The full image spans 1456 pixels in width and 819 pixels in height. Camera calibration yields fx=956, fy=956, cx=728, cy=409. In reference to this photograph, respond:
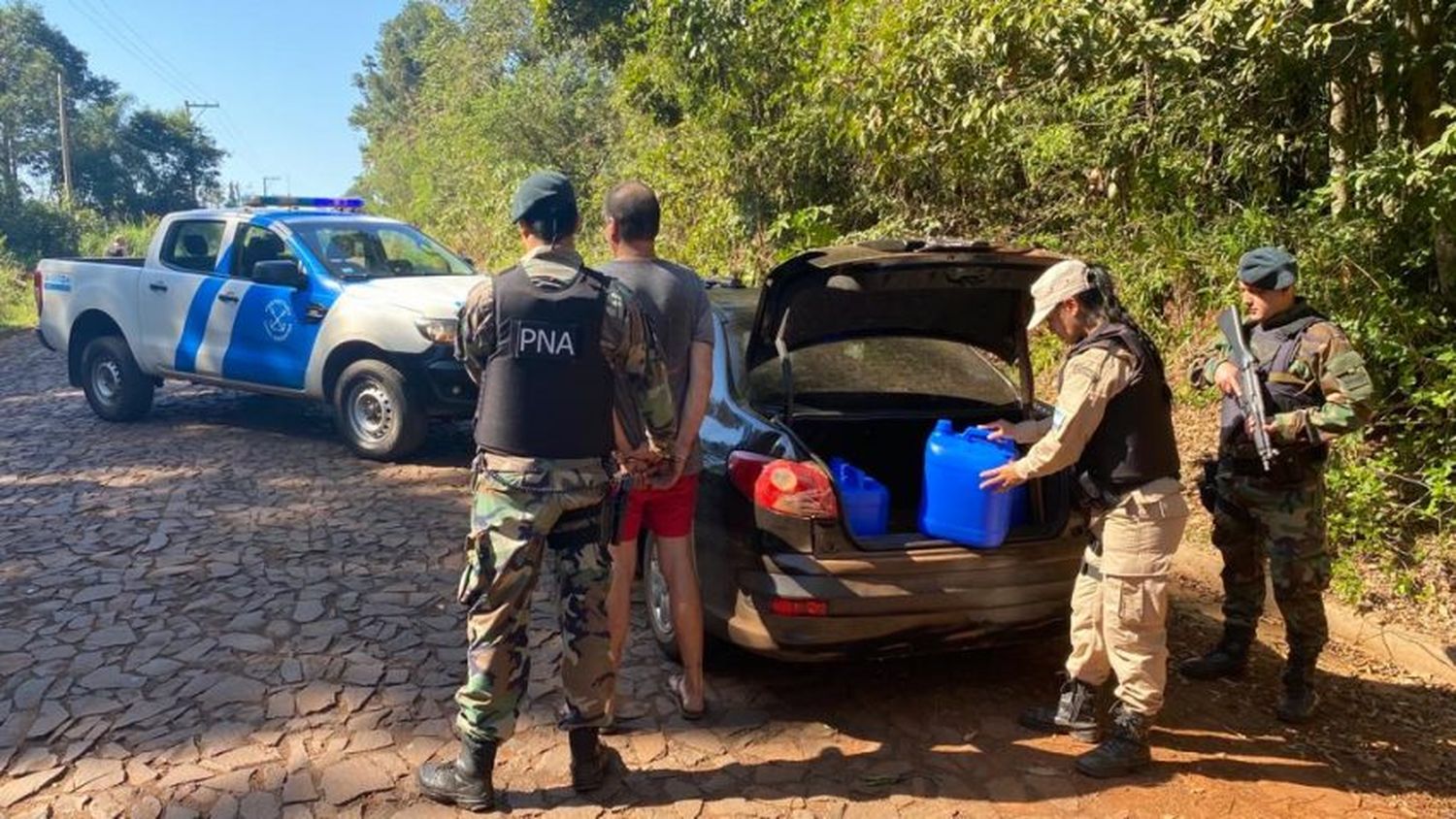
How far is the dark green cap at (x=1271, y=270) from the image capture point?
3.48 m

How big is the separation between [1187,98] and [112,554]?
671 centimetres

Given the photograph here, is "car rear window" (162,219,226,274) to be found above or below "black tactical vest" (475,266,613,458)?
above

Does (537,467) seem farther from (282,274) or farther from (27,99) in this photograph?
(27,99)

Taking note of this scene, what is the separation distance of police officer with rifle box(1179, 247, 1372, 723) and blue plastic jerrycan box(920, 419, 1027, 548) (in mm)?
913

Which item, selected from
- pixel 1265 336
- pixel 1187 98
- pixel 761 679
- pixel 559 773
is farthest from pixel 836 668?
pixel 1187 98

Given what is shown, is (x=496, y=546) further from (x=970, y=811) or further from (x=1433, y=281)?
(x=1433, y=281)

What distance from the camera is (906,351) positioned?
177 inches

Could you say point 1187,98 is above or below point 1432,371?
above

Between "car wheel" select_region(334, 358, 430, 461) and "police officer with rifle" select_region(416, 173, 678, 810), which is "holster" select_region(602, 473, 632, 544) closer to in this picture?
"police officer with rifle" select_region(416, 173, 678, 810)

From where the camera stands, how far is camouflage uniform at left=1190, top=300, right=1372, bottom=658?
3.30m

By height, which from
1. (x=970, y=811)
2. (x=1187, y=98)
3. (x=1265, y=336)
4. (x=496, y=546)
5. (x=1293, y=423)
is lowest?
(x=970, y=811)

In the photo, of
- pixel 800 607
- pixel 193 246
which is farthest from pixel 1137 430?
pixel 193 246

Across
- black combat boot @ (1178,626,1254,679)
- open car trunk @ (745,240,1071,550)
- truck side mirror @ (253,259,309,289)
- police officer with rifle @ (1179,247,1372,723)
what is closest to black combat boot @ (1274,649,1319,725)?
police officer with rifle @ (1179,247,1372,723)

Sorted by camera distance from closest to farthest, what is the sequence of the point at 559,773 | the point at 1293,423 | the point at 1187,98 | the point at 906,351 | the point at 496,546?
1. the point at 496,546
2. the point at 559,773
3. the point at 1293,423
4. the point at 906,351
5. the point at 1187,98
